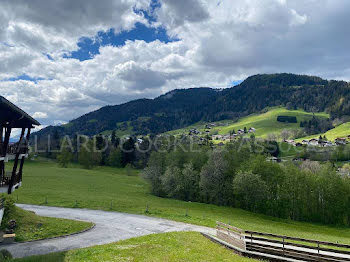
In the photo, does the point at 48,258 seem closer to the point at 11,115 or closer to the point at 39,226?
the point at 39,226

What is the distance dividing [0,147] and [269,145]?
180699 mm

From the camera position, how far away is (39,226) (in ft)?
94.9

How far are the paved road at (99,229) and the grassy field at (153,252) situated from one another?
2.87 m

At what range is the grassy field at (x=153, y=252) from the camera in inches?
771

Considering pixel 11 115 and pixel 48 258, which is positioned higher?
pixel 11 115

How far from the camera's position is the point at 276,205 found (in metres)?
63.8

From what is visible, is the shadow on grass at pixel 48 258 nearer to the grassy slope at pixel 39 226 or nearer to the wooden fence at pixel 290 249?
the grassy slope at pixel 39 226

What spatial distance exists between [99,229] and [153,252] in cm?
1146

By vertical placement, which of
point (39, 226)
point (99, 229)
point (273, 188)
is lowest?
point (99, 229)

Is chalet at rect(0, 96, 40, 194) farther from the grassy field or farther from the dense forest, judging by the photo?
the dense forest

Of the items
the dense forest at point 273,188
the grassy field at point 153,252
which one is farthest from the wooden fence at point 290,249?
the dense forest at point 273,188

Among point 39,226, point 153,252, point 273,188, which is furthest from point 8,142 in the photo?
point 273,188

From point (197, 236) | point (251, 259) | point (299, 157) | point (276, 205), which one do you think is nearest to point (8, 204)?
point (197, 236)

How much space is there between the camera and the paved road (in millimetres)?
23688
